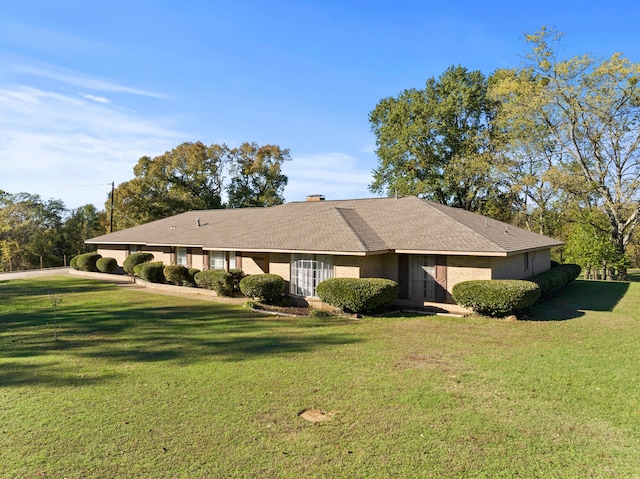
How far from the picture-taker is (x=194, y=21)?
43.7ft

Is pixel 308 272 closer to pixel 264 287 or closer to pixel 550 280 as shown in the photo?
pixel 264 287

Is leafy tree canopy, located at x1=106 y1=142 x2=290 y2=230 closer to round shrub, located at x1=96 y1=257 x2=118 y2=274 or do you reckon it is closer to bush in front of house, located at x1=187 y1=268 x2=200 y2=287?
round shrub, located at x1=96 y1=257 x2=118 y2=274

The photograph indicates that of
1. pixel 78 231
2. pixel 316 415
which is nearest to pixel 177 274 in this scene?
pixel 316 415

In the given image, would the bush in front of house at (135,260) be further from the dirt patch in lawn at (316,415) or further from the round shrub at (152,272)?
the dirt patch in lawn at (316,415)

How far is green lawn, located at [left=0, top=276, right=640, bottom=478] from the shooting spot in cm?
487

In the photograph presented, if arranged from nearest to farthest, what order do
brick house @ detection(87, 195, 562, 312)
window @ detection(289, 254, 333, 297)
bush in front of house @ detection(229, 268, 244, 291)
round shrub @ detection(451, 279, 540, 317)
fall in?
round shrub @ detection(451, 279, 540, 317), brick house @ detection(87, 195, 562, 312), window @ detection(289, 254, 333, 297), bush in front of house @ detection(229, 268, 244, 291)

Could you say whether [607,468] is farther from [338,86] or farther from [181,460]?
[338,86]

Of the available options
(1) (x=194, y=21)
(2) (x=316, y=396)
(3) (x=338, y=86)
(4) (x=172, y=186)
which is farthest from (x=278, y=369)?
(4) (x=172, y=186)

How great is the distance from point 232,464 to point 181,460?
639mm

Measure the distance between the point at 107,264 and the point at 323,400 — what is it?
83.1 feet

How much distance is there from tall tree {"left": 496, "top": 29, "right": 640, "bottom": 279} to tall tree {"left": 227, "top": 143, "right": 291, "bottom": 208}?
1027 inches

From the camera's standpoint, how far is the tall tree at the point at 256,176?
47312mm

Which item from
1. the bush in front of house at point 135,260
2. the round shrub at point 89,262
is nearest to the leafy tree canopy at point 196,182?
the round shrub at point 89,262

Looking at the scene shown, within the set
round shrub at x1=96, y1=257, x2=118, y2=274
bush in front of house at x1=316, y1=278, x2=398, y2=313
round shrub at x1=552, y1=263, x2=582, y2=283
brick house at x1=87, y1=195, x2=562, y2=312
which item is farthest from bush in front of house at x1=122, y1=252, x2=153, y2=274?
round shrub at x1=552, y1=263, x2=582, y2=283
